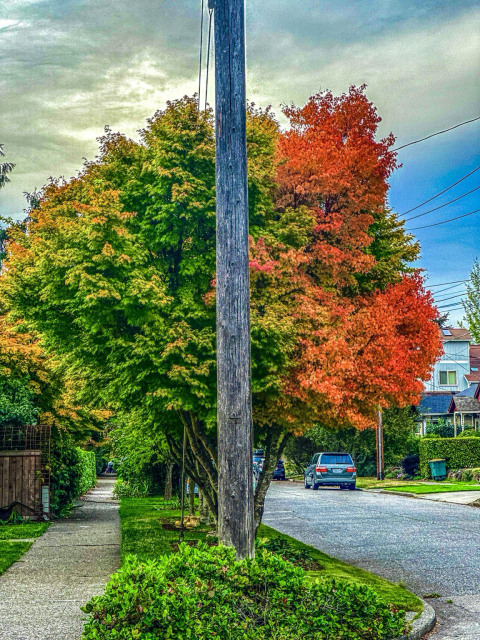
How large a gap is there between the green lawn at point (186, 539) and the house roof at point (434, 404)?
3335cm

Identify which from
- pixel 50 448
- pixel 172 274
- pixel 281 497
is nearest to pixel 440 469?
pixel 281 497

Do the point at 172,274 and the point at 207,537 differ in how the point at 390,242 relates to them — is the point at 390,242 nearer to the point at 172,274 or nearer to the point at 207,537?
the point at 172,274

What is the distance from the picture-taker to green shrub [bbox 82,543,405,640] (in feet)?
17.2

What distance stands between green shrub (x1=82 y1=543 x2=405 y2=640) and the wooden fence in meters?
12.4

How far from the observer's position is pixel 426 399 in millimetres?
52625

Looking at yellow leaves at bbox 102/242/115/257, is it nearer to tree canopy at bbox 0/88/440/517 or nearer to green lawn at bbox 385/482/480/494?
tree canopy at bbox 0/88/440/517

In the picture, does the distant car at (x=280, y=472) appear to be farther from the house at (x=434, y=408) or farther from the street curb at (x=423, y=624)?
the street curb at (x=423, y=624)

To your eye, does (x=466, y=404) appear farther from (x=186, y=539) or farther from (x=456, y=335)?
(x=186, y=539)

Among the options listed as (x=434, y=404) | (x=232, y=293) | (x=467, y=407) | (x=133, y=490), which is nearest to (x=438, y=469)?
(x=467, y=407)

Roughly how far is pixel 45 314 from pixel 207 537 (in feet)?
18.0

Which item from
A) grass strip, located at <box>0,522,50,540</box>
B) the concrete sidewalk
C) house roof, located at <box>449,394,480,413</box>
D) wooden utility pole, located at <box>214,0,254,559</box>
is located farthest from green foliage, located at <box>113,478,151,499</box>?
house roof, located at <box>449,394,480,413</box>

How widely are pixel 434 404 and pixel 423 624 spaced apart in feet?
152

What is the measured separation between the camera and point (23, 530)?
51.7 feet

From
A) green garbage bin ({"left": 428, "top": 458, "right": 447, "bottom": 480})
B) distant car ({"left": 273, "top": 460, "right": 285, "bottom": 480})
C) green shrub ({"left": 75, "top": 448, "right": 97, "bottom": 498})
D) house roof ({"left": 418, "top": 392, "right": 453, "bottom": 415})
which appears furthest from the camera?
house roof ({"left": 418, "top": 392, "right": 453, "bottom": 415})
